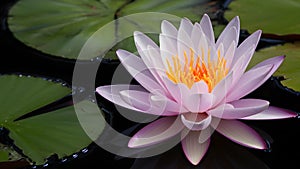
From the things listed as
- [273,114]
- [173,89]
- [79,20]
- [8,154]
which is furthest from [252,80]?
[79,20]

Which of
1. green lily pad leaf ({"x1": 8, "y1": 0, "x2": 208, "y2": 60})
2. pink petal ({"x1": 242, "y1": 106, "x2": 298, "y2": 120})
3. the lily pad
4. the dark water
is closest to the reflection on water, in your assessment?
the dark water

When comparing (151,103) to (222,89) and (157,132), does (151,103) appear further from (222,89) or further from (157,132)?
(222,89)

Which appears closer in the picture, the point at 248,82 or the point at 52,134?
the point at 248,82

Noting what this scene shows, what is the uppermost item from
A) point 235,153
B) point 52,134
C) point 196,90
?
point 196,90

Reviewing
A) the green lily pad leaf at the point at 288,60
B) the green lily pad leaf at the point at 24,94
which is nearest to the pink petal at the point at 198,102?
the green lily pad leaf at the point at 288,60

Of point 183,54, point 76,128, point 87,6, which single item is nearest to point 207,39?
point 183,54
